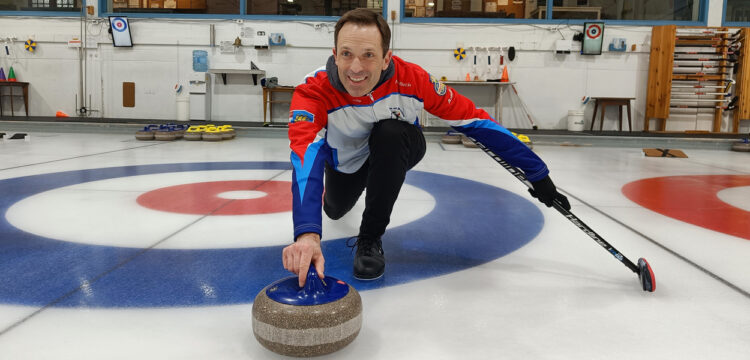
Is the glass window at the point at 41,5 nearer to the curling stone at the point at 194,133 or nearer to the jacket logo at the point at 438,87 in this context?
the curling stone at the point at 194,133

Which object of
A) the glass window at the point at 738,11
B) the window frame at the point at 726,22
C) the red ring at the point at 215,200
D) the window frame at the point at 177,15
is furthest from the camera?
the window frame at the point at 177,15

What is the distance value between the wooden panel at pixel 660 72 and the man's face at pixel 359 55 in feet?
24.0

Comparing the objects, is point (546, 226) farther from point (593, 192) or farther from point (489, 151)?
point (593, 192)

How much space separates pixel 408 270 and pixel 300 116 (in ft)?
1.87

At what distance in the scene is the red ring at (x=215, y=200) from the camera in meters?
2.26

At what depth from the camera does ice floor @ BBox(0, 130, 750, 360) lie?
3.39 feet

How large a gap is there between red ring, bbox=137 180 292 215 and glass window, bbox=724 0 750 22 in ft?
25.9

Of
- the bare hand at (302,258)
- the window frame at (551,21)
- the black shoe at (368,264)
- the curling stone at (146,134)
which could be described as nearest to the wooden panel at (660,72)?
the window frame at (551,21)

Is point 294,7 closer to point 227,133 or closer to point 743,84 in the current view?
point 227,133

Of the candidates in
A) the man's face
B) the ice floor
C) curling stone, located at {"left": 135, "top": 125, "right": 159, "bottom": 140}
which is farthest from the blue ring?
curling stone, located at {"left": 135, "top": 125, "right": 159, "bottom": 140}

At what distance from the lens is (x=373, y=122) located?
5.08 feet

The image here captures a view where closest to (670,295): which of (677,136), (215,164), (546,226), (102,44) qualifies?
(546,226)

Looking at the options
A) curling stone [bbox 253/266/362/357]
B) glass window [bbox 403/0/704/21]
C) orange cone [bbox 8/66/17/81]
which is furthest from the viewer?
orange cone [bbox 8/66/17/81]

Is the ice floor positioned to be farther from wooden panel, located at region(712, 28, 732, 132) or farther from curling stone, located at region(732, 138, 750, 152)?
wooden panel, located at region(712, 28, 732, 132)
